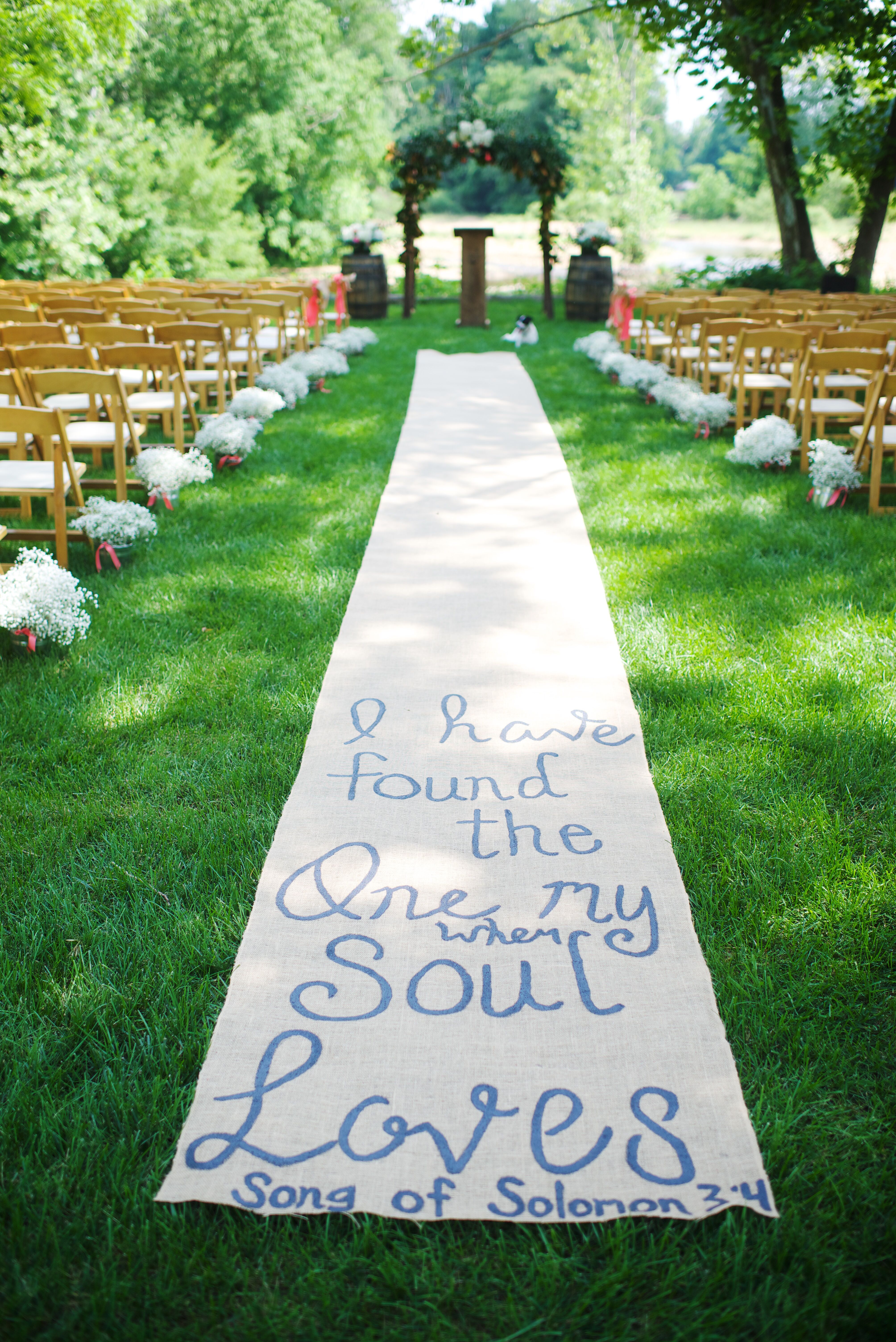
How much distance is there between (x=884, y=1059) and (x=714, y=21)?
1840cm

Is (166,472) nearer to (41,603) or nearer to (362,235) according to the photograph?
(41,603)

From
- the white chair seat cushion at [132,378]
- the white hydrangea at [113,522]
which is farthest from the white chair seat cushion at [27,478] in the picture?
the white chair seat cushion at [132,378]

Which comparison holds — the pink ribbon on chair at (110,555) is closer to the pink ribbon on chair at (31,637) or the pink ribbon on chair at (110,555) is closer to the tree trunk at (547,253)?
the pink ribbon on chair at (31,637)

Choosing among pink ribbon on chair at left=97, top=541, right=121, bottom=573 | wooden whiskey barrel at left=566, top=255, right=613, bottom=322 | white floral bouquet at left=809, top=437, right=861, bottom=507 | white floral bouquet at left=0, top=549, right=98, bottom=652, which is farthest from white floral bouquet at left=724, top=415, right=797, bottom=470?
wooden whiskey barrel at left=566, top=255, right=613, bottom=322

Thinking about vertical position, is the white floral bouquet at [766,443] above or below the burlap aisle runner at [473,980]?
above

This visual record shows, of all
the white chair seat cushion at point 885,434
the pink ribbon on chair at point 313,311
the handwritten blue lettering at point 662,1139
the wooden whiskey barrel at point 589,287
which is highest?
the wooden whiskey barrel at point 589,287

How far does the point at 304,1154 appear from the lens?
1923 millimetres

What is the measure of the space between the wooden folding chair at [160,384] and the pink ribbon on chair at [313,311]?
4.07 metres

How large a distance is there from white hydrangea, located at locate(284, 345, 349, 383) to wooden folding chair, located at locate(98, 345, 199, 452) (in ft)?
6.74

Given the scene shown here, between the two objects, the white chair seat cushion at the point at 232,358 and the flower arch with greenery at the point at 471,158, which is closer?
the white chair seat cushion at the point at 232,358

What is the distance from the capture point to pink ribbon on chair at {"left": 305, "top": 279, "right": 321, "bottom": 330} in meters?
12.1

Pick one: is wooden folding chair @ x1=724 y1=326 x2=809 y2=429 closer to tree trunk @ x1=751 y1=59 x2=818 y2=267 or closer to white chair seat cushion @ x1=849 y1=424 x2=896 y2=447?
white chair seat cushion @ x1=849 y1=424 x2=896 y2=447

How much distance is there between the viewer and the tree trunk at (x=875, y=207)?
51.6 ft

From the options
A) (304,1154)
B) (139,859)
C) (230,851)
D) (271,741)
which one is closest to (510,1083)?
(304,1154)
